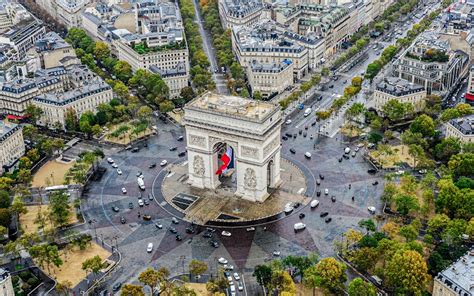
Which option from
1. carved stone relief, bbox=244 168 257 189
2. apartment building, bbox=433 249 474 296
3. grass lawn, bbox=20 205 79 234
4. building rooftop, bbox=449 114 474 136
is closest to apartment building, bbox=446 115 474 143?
building rooftop, bbox=449 114 474 136

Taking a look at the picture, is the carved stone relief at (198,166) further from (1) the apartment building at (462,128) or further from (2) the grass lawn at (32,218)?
(1) the apartment building at (462,128)

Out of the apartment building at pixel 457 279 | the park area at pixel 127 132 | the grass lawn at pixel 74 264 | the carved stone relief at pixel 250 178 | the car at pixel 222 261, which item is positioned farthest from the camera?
the park area at pixel 127 132

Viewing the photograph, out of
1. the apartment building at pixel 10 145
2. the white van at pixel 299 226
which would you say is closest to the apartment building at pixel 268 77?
the apartment building at pixel 10 145

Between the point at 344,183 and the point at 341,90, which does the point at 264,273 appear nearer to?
the point at 344,183

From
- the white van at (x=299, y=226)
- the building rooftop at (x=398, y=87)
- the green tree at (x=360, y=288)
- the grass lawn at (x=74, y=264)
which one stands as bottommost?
the white van at (x=299, y=226)

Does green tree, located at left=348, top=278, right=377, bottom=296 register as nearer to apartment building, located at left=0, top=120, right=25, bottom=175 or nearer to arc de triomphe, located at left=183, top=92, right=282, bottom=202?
arc de triomphe, located at left=183, top=92, right=282, bottom=202

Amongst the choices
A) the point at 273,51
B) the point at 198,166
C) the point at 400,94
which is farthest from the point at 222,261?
the point at 273,51

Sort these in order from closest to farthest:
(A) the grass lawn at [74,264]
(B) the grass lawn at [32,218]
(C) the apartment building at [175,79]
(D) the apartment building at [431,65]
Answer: (A) the grass lawn at [74,264], (B) the grass lawn at [32,218], (D) the apartment building at [431,65], (C) the apartment building at [175,79]
